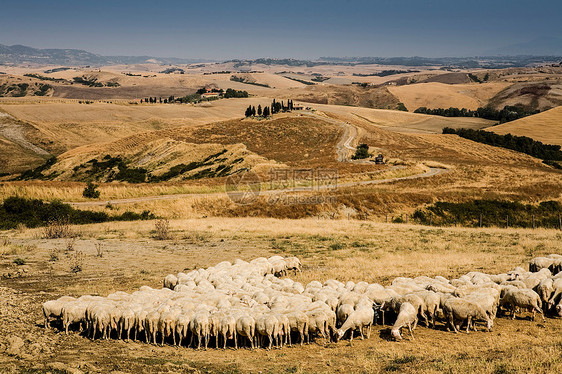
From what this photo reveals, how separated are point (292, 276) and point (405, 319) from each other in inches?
424

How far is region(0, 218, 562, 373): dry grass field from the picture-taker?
14.4 metres

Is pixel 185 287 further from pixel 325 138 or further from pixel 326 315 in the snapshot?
pixel 325 138

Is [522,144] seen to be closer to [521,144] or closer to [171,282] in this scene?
[521,144]

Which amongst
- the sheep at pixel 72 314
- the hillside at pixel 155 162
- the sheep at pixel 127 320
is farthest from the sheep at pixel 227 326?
the hillside at pixel 155 162

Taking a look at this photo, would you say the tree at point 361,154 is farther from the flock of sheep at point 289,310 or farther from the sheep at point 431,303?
the sheep at point 431,303

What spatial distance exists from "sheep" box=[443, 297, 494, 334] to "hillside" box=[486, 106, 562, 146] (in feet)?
464

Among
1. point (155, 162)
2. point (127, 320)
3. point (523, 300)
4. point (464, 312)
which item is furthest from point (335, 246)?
point (155, 162)

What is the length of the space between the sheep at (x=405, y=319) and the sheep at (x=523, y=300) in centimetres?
468

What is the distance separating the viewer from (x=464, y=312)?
17375mm

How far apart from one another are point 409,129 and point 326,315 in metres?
169

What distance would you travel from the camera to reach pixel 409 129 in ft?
575

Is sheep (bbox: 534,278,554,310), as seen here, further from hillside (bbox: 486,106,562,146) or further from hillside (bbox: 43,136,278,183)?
hillside (bbox: 486,106,562,146)

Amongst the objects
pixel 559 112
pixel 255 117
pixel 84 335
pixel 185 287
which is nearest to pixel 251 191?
pixel 185 287

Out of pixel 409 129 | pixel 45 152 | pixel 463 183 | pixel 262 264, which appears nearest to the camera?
pixel 262 264
